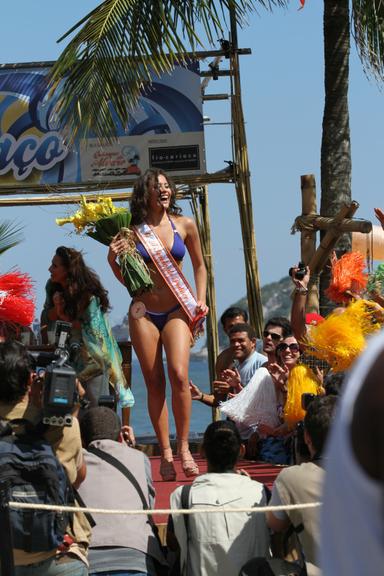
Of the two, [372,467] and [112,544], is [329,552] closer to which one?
[372,467]

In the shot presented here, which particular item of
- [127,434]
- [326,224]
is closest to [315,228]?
[326,224]

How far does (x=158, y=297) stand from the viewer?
258 inches

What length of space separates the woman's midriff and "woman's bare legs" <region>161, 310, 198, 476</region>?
8 centimetres

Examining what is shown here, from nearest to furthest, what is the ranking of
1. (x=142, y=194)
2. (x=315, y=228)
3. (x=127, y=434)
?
(x=127, y=434) → (x=142, y=194) → (x=315, y=228)

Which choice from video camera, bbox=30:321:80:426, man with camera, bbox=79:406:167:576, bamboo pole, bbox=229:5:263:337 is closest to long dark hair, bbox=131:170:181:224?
man with camera, bbox=79:406:167:576

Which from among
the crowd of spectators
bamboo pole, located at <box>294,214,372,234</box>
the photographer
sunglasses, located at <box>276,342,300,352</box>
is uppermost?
bamboo pole, located at <box>294,214,372,234</box>

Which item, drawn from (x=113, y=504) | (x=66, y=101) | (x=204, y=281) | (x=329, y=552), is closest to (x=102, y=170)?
(x=66, y=101)

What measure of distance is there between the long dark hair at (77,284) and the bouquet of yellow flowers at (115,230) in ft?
1.14

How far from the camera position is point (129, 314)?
654cm

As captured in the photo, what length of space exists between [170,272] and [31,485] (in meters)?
2.51

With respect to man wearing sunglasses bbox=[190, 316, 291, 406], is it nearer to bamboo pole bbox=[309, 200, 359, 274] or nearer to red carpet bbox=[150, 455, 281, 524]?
red carpet bbox=[150, 455, 281, 524]

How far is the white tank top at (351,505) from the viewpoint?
3.16 ft

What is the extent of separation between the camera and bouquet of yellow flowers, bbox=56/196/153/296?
649 centimetres

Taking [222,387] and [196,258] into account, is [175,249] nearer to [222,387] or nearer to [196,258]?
[196,258]
